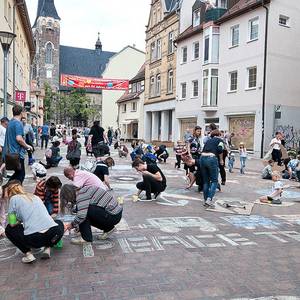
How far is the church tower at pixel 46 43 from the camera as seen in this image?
93.4 meters

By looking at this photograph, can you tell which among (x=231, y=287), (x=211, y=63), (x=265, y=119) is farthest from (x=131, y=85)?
(x=231, y=287)

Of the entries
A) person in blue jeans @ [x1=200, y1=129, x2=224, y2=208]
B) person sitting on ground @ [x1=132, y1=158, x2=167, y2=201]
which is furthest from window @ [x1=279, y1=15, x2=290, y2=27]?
person sitting on ground @ [x1=132, y1=158, x2=167, y2=201]

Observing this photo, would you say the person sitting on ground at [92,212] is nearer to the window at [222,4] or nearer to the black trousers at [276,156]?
the black trousers at [276,156]

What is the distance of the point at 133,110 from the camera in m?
49.2

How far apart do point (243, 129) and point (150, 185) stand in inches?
733

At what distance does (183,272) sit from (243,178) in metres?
10.7

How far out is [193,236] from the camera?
249 inches

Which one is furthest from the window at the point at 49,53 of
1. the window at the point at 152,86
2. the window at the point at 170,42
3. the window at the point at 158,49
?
the window at the point at 170,42

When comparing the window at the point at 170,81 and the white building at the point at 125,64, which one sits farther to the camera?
the white building at the point at 125,64

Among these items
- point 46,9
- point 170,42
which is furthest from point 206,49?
point 46,9

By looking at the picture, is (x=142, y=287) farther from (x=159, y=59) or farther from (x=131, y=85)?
(x=131, y=85)

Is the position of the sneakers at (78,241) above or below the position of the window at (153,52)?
below

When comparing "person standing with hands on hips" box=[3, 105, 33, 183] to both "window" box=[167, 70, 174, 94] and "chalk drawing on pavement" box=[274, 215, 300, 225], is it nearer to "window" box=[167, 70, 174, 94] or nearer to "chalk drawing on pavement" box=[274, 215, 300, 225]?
"chalk drawing on pavement" box=[274, 215, 300, 225]

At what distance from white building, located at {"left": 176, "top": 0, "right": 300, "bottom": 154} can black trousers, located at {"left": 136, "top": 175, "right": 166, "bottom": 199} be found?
55.1ft
